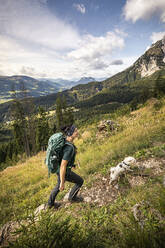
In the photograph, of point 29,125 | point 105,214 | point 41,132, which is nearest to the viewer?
point 105,214

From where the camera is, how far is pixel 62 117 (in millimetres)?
37688

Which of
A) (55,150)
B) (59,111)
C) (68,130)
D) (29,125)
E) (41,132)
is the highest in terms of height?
(59,111)

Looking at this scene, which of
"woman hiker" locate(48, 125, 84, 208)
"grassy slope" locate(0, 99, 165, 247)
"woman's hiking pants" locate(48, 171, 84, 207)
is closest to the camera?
"grassy slope" locate(0, 99, 165, 247)

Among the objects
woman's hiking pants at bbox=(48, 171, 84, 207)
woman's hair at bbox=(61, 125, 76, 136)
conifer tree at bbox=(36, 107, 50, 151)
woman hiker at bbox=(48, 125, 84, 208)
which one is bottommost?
conifer tree at bbox=(36, 107, 50, 151)

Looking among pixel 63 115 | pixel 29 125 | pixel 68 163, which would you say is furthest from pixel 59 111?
pixel 68 163

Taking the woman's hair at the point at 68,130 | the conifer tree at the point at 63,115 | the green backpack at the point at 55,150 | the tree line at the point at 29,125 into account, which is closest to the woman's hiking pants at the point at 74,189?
the green backpack at the point at 55,150

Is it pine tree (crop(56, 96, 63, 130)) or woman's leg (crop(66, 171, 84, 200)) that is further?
pine tree (crop(56, 96, 63, 130))

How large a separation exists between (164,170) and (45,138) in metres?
33.4

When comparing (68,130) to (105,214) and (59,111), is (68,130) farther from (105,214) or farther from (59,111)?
(59,111)

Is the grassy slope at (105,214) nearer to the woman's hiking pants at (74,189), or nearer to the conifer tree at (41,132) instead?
the woman's hiking pants at (74,189)

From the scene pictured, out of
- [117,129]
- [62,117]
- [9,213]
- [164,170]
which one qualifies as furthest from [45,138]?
[164,170]

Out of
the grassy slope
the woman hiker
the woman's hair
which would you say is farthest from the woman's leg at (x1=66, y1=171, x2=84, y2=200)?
the woman's hair

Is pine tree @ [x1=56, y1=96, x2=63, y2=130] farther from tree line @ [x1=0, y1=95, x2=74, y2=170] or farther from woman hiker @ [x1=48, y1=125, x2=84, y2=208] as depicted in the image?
woman hiker @ [x1=48, y1=125, x2=84, y2=208]

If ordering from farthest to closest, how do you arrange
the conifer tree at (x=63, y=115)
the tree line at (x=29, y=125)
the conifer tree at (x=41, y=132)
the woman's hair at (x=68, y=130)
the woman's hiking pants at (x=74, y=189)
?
the conifer tree at (x=63, y=115), the conifer tree at (x=41, y=132), the tree line at (x=29, y=125), the woman's hiking pants at (x=74, y=189), the woman's hair at (x=68, y=130)
